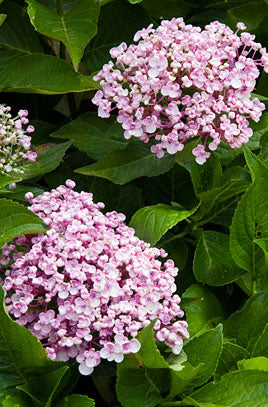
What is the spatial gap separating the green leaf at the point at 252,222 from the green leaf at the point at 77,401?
347mm

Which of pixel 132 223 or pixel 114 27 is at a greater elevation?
pixel 114 27

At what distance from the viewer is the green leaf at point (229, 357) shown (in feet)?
3.51

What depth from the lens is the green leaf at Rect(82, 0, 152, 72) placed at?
1.47 meters

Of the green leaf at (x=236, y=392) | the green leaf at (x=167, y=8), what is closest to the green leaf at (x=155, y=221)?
the green leaf at (x=236, y=392)

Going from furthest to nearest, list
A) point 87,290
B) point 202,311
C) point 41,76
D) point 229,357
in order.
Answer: point 41,76 < point 202,311 < point 229,357 < point 87,290

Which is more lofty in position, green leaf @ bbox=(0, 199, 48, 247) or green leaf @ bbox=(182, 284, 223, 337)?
green leaf @ bbox=(0, 199, 48, 247)

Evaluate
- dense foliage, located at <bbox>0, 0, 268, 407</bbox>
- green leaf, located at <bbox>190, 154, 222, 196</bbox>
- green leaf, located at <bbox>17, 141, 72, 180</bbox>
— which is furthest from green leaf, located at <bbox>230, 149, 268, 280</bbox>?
green leaf, located at <bbox>17, 141, 72, 180</bbox>

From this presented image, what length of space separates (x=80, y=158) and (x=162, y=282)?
1.69 feet

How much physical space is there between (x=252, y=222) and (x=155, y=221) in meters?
0.15

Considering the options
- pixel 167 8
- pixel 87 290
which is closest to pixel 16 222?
pixel 87 290

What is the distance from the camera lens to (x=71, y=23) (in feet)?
4.44

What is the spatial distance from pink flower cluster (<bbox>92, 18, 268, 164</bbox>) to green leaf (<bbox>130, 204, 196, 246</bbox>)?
9cm

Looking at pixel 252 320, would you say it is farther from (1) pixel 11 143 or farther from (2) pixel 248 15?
(2) pixel 248 15

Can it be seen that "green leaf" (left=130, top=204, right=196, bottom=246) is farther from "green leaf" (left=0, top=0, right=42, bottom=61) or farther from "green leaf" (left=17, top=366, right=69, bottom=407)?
"green leaf" (left=0, top=0, right=42, bottom=61)
